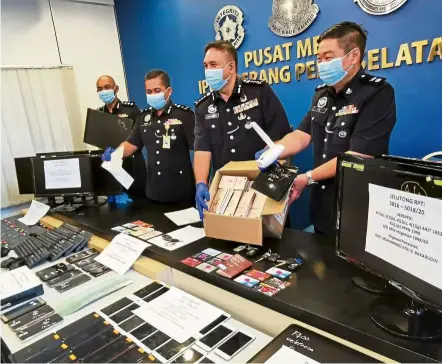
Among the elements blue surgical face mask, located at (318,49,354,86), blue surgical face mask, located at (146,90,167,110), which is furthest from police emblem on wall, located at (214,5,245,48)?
blue surgical face mask, located at (318,49,354,86)

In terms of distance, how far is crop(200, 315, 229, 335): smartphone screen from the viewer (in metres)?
0.99

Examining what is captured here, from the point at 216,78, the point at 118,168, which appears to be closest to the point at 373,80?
the point at 216,78

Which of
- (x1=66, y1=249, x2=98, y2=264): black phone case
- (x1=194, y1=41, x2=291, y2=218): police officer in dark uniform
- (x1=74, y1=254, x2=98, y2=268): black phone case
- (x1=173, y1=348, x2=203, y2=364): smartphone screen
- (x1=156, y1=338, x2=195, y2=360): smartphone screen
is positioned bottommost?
(x1=66, y1=249, x2=98, y2=264): black phone case

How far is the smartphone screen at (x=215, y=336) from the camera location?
3.10ft

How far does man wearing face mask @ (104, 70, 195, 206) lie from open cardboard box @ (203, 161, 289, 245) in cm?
94

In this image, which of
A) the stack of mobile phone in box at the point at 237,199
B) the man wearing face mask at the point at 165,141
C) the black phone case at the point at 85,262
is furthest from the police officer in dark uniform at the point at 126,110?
the stack of mobile phone in box at the point at 237,199

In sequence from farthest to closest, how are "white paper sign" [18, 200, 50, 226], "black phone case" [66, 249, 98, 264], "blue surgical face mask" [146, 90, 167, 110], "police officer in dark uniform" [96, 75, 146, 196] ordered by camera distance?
"police officer in dark uniform" [96, 75, 146, 196], "blue surgical face mask" [146, 90, 167, 110], "white paper sign" [18, 200, 50, 226], "black phone case" [66, 249, 98, 264]

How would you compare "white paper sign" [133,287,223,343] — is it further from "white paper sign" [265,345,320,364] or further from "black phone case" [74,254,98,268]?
"black phone case" [74,254,98,268]

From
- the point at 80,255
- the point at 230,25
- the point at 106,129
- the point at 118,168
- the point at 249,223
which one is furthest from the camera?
the point at 230,25

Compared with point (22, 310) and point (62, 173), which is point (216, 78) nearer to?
point (62, 173)

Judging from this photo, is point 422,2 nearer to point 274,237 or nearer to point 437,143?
point 437,143

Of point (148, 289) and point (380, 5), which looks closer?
point (148, 289)

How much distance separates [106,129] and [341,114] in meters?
1.78

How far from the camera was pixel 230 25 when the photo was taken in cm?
313
